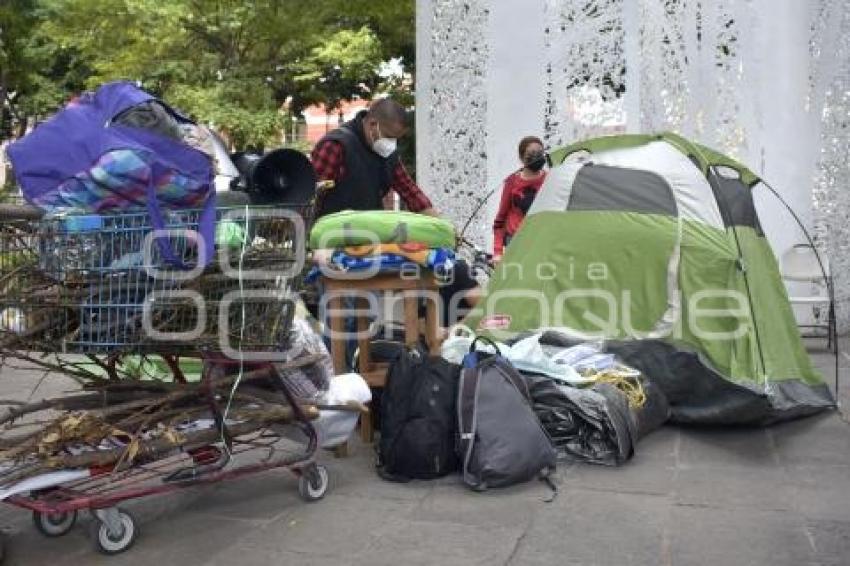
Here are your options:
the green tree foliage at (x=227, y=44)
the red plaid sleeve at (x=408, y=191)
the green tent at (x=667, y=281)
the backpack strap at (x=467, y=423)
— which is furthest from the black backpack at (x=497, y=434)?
the green tree foliage at (x=227, y=44)

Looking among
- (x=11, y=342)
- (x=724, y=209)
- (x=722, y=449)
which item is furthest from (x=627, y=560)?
(x=724, y=209)

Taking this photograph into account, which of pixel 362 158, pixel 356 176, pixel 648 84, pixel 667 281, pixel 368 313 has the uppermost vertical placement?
pixel 648 84

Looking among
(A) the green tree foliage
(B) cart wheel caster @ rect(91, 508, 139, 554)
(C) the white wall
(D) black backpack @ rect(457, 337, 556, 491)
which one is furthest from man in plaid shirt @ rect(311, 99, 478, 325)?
(A) the green tree foliage

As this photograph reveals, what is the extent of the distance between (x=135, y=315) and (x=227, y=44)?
15.2 metres

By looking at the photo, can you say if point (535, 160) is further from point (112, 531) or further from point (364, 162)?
point (112, 531)

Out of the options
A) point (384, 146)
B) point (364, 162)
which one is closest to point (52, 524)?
point (364, 162)

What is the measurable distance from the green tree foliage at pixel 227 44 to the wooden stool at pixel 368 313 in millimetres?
11975

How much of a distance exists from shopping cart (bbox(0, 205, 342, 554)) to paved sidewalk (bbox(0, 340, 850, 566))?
0.25m

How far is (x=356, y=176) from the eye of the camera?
5477 mm

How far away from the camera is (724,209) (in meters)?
5.73

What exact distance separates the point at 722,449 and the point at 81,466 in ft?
10.6

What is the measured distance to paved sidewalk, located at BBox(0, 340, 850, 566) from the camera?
349 cm

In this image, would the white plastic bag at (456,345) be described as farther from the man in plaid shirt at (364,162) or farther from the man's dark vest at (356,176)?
the man's dark vest at (356,176)

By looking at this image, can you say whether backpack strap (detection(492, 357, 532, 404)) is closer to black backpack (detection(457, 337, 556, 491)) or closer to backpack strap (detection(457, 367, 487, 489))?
black backpack (detection(457, 337, 556, 491))
